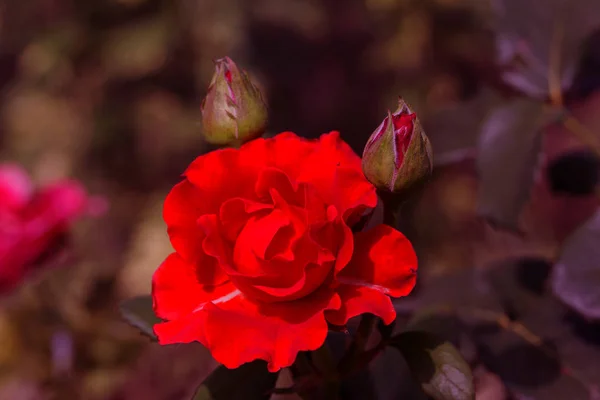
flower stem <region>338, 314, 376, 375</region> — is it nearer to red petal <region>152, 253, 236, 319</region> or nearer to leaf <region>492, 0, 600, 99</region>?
red petal <region>152, 253, 236, 319</region>

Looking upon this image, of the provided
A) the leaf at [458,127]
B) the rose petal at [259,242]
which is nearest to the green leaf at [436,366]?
the rose petal at [259,242]

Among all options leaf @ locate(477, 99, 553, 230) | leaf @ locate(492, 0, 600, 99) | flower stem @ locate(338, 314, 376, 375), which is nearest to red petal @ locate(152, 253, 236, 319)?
flower stem @ locate(338, 314, 376, 375)

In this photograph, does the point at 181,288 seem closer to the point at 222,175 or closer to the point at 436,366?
the point at 222,175

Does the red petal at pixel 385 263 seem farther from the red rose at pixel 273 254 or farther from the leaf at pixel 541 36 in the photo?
the leaf at pixel 541 36

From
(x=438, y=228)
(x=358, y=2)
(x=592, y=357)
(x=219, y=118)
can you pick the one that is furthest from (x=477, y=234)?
(x=219, y=118)

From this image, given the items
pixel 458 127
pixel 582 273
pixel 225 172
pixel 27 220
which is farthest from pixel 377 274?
pixel 27 220
